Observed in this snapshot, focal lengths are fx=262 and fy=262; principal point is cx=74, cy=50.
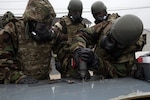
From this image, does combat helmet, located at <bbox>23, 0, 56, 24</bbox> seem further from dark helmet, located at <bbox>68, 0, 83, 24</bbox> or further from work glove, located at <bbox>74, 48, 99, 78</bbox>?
dark helmet, located at <bbox>68, 0, 83, 24</bbox>

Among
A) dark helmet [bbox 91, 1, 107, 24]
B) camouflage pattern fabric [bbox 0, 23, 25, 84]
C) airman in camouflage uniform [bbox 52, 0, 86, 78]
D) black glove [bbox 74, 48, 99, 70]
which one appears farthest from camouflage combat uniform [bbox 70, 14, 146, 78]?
dark helmet [bbox 91, 1, 107, 24]

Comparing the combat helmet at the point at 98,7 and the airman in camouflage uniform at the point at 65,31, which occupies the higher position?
the combat helmet at the point at 98,7

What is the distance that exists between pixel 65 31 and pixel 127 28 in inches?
57.0

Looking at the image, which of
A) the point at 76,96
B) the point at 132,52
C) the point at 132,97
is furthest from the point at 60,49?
the point at 132,97

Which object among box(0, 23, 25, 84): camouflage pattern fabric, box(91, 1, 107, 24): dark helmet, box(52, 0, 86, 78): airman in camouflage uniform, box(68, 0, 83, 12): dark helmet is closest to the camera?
box(0, 23, 25, 84): camouflage pattern fabric

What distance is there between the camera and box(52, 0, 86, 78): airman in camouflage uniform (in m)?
2.46

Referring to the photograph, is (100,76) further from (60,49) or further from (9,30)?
(9,30)

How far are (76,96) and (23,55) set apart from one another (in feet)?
3.56

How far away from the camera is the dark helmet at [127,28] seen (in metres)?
1.81

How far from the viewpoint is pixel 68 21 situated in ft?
12.4

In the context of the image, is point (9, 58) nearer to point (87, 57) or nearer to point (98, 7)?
point (87, 57)

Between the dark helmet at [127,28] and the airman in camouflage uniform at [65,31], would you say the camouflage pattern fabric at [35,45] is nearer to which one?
the airman in camouflage uniform at [65,31]

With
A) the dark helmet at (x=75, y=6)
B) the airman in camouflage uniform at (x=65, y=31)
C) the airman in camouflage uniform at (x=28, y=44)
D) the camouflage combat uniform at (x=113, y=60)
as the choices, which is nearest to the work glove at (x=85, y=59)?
the camouflage combat uniform at (x=113, y=60)

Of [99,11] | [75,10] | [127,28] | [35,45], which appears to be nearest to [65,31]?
[99,11]
